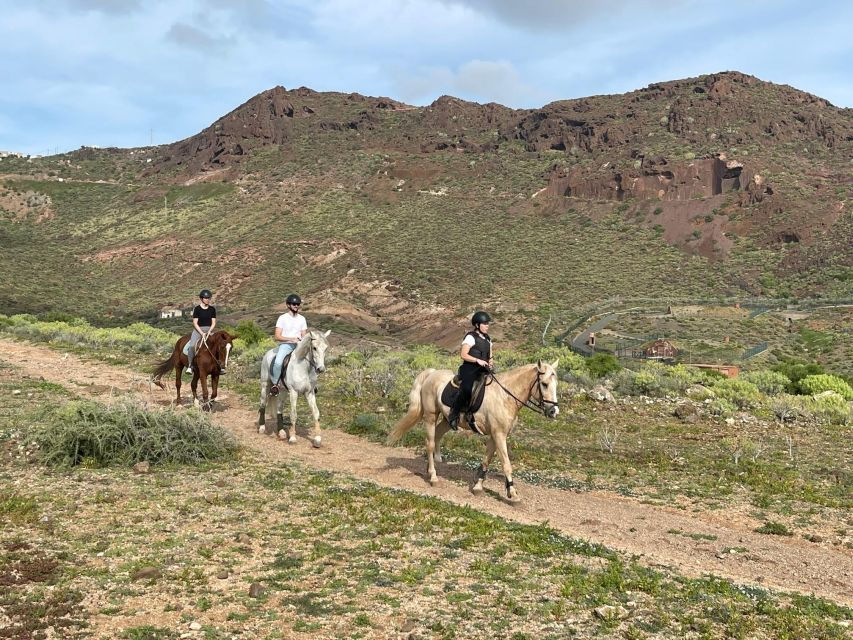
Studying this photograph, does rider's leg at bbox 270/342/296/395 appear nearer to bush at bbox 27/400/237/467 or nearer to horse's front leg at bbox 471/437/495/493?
bush at bbox 27/400/237/467

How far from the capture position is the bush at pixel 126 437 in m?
10.7

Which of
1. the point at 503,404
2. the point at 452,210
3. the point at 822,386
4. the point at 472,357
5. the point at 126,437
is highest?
the point at 452,210

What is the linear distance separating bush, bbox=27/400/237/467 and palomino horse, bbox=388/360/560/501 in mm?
3706

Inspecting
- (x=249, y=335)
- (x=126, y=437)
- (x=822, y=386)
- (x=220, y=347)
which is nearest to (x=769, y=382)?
(x=822, y=386)

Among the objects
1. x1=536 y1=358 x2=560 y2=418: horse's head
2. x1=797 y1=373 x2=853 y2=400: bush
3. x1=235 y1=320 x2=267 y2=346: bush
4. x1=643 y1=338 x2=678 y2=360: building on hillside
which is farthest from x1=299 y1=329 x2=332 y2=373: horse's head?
x1=643 y1=338 x2=678 y2=360: building on hillside

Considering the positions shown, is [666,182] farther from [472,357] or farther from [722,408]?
[472,357]

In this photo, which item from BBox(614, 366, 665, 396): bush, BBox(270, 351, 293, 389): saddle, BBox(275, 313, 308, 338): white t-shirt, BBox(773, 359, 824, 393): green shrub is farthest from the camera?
BBox(773, 359, 824, 393): green shrub

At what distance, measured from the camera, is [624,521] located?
9375mm

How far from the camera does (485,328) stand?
411 inches

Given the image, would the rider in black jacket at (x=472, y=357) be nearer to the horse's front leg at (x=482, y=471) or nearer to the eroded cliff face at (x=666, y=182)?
the horse's front leg at (x=482, y=471)

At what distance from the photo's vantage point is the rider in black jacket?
10.3m

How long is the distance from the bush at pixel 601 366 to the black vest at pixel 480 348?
16.5m

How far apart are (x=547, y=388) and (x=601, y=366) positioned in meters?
18.2

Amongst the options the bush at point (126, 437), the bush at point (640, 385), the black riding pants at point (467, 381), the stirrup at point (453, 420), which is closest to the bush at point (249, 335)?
the bush at point (640, 385)
